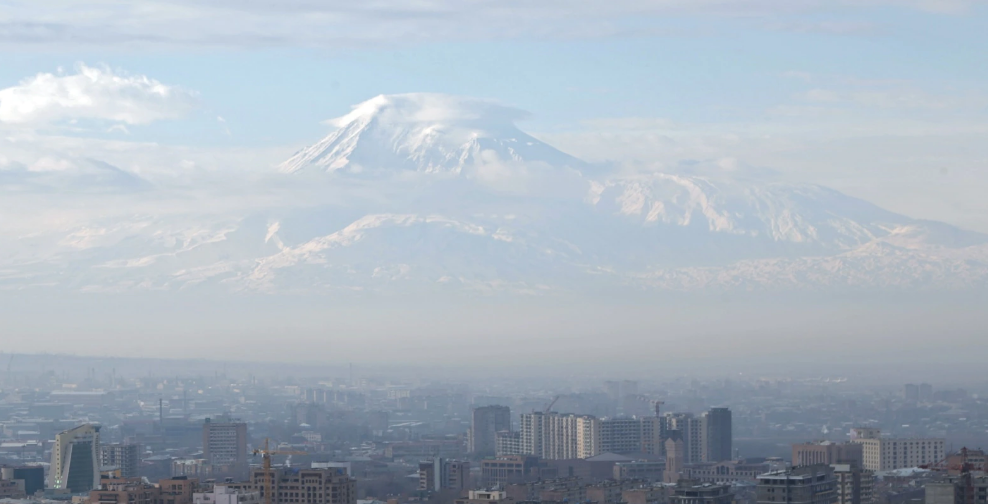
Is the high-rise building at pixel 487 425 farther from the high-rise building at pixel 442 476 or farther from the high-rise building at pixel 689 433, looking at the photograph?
the high-rise building at pixel 442 476

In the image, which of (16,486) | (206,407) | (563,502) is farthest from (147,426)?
(563,502)

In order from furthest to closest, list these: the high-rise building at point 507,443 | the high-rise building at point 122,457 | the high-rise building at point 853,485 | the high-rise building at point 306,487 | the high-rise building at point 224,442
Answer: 1. the high-rise building at point 507,443
2. the high-rise building at point 224,442
3. the high-rise building at point 122,457
4. the high-rise building at point 853,485
5. the high-rise building at point 306,487

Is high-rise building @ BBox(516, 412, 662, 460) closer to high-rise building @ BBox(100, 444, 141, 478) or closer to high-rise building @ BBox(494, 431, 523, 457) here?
high-rise building @ BBox(494, 431, 523, 457)

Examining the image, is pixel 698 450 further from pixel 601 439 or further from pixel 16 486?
pixel 16 486

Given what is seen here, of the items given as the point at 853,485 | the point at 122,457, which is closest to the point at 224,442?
the point at 122,457

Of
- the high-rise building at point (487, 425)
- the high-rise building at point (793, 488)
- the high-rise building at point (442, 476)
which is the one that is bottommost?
the high-rise building at point (442, 476)

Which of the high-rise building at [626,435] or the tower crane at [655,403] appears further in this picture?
the tower crane at [655,403]

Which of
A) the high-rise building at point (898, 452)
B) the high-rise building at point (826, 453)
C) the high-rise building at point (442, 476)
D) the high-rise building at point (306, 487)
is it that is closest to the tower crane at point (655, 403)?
the high-rise building at point (898, 452)
